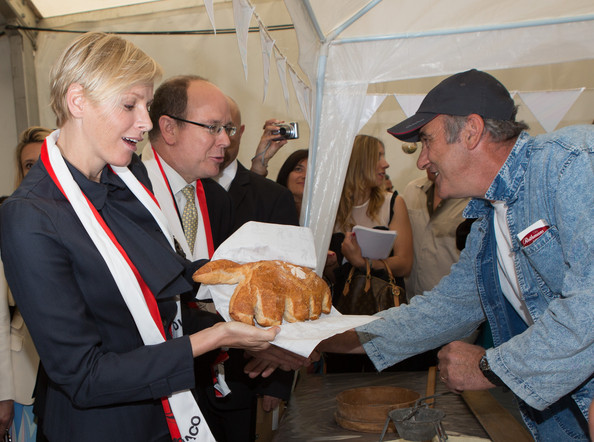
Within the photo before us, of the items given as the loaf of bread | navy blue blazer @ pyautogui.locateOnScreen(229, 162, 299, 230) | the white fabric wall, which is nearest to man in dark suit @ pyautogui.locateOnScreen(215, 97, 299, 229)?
navy blue blazer @ pyautogui.locateOnScreen(229, 162, 299, 230)

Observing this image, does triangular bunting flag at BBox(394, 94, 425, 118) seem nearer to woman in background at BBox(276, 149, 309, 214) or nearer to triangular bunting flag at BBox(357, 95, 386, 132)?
triangular bunting flag at BBox(357, 95, 386, 132)

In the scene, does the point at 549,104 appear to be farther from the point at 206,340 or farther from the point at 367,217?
the point at 206,340

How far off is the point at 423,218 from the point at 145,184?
291 cm

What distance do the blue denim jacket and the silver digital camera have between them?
1563 millimetres

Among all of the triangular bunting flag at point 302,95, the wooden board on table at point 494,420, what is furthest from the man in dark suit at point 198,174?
the triangular bunting flag at point 302,95

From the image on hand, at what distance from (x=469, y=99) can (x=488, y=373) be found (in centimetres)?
88

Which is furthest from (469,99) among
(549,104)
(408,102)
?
(549,104)

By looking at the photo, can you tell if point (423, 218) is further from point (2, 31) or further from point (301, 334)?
point (2, 31)

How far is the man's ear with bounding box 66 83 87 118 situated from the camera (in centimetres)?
148

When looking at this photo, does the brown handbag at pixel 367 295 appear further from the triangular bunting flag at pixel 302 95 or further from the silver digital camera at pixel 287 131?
the triangular bunting flag at pixel 302 95

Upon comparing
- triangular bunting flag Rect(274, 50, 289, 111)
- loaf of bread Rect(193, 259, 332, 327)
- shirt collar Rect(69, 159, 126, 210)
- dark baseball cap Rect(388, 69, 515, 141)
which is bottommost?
loaf of bread Rect(193, 259, 332, 327)

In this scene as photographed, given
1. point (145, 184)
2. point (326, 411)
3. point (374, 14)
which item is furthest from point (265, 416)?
point (374, 14)

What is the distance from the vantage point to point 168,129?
2.44 m

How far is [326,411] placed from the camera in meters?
2.08
